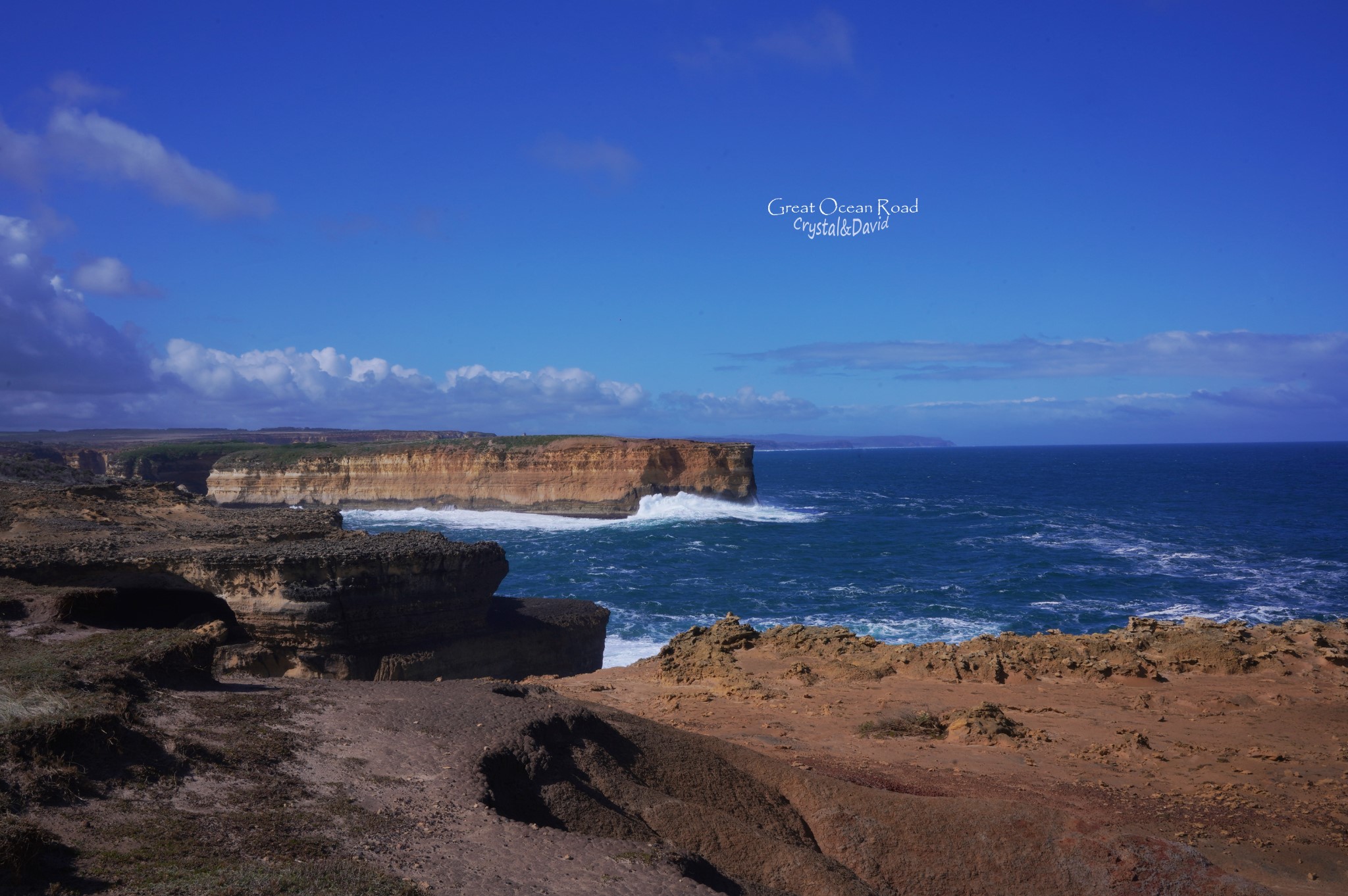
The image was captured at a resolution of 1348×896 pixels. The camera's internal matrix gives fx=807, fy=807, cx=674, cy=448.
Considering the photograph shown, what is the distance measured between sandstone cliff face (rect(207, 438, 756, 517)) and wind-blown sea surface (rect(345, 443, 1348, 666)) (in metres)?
1.70

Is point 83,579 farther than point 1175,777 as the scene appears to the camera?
Yes

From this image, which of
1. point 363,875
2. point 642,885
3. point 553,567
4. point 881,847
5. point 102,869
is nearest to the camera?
point 102,869

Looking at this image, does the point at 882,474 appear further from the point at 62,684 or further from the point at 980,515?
the point at 62,684

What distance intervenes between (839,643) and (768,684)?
244 cm

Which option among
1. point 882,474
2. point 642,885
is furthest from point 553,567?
point 882,474

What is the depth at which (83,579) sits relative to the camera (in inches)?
554

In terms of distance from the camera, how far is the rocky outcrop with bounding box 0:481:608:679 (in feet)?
47.1

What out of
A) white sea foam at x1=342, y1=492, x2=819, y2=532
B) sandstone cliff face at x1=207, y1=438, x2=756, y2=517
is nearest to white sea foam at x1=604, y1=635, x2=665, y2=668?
white sea foam at x1=342, y1=492, x2=819, y2=532

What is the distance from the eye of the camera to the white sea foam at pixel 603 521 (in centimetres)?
5284

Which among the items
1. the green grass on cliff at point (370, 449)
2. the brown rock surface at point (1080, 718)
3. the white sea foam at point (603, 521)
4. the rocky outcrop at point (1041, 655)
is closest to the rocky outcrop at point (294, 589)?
the brown rock surface at point (1080, 718)

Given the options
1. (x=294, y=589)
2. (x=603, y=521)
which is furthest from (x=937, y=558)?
(x=294, y=589)

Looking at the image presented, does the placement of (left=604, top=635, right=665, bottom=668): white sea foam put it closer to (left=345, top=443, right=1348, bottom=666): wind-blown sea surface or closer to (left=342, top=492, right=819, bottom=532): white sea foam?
(left=345, top=443, right=1348, bottom=666): wind-blown sea surface

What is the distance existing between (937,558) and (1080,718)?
24.7 metres

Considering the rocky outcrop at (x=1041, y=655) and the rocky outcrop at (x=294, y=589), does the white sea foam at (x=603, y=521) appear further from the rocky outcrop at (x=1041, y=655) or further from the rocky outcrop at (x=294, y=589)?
the rocky outcrop at (x=1041, y=655)
